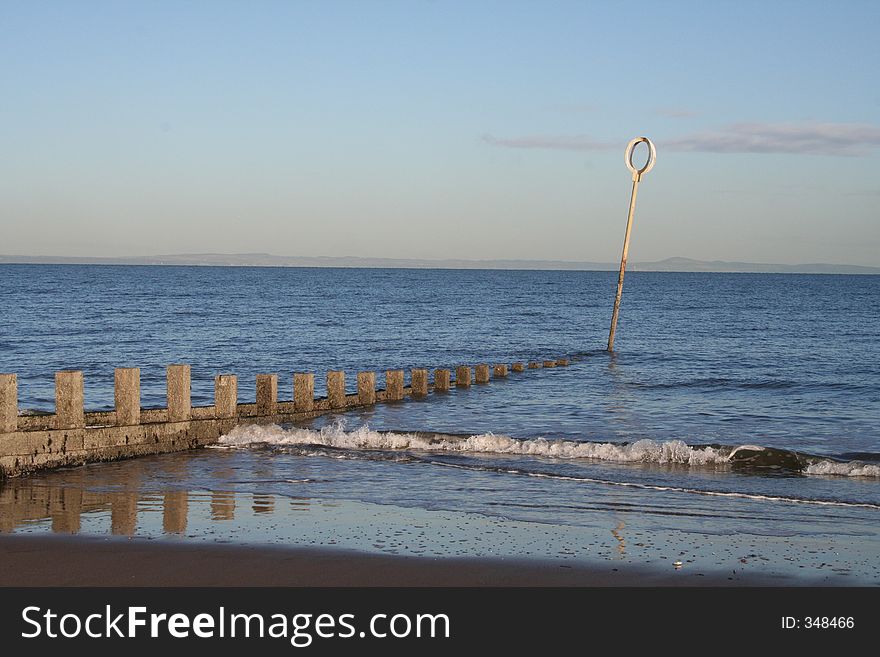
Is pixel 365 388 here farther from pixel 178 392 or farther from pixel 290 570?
pixel 290 570

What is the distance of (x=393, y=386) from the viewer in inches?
901

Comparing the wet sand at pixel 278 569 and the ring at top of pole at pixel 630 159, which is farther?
the ring at top of pole at pixel 630 159

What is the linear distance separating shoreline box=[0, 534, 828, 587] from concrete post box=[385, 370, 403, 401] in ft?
44.6

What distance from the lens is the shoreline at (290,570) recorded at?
8.18m

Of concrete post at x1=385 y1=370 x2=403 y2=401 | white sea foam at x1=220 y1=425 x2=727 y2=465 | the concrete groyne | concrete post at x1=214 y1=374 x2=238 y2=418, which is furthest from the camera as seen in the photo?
concrete post at x1=385 y1=370 x2=403 y2=401

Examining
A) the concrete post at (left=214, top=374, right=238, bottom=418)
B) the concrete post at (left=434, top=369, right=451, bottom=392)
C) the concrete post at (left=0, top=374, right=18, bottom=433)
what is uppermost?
the concrete post at (left=0, top=374, right=18, bottom=433)

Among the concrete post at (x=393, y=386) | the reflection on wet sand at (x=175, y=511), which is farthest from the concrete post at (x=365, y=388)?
the reflection on wet sand at (x=175, y=511)

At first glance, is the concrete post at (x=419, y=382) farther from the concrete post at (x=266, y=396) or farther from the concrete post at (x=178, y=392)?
the concrete post at (x=178, y=392)

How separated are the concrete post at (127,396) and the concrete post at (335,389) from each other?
5900mm

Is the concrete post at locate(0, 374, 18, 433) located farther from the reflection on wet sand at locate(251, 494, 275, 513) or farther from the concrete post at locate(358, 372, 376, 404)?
the concrete post at locate(358, 372, 376, 404)

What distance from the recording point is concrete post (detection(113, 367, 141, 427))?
13.6 metres

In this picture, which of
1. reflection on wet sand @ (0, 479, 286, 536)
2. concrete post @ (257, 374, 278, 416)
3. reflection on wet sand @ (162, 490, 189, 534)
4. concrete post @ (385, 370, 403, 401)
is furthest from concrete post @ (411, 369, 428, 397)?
reflection on wet sand @ (162, 490, 189, 534)

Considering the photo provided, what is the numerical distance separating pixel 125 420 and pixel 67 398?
113 centimetres
